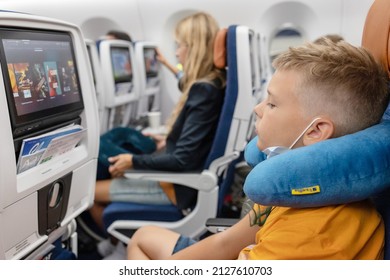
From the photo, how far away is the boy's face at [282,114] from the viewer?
3.17ft

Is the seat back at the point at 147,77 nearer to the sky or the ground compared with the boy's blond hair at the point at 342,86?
nearer to the ground

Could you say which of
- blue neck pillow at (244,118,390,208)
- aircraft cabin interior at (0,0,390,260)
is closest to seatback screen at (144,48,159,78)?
aircraft cabin interior at (0,0,390,260)

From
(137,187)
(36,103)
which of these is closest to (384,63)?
(36,103)

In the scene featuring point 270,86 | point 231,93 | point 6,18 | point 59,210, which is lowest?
point 59,210

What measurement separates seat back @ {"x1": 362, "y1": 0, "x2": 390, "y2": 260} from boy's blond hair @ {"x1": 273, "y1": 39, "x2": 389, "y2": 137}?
0.04 m

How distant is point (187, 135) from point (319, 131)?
1.25m

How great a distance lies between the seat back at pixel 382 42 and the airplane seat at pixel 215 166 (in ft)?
3.22

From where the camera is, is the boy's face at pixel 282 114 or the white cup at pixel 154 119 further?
the white cup at pixel 154 119

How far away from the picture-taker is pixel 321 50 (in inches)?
38.2

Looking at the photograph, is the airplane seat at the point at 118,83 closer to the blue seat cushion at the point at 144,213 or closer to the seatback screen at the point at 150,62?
the seatback screen at the point at 150,62

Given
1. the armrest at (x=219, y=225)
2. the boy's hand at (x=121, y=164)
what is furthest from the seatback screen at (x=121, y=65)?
the armrest at (x=219, y=225)

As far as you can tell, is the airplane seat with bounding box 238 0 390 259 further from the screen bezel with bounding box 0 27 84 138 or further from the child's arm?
the screen bezel with bounding box 0 27 84 138
